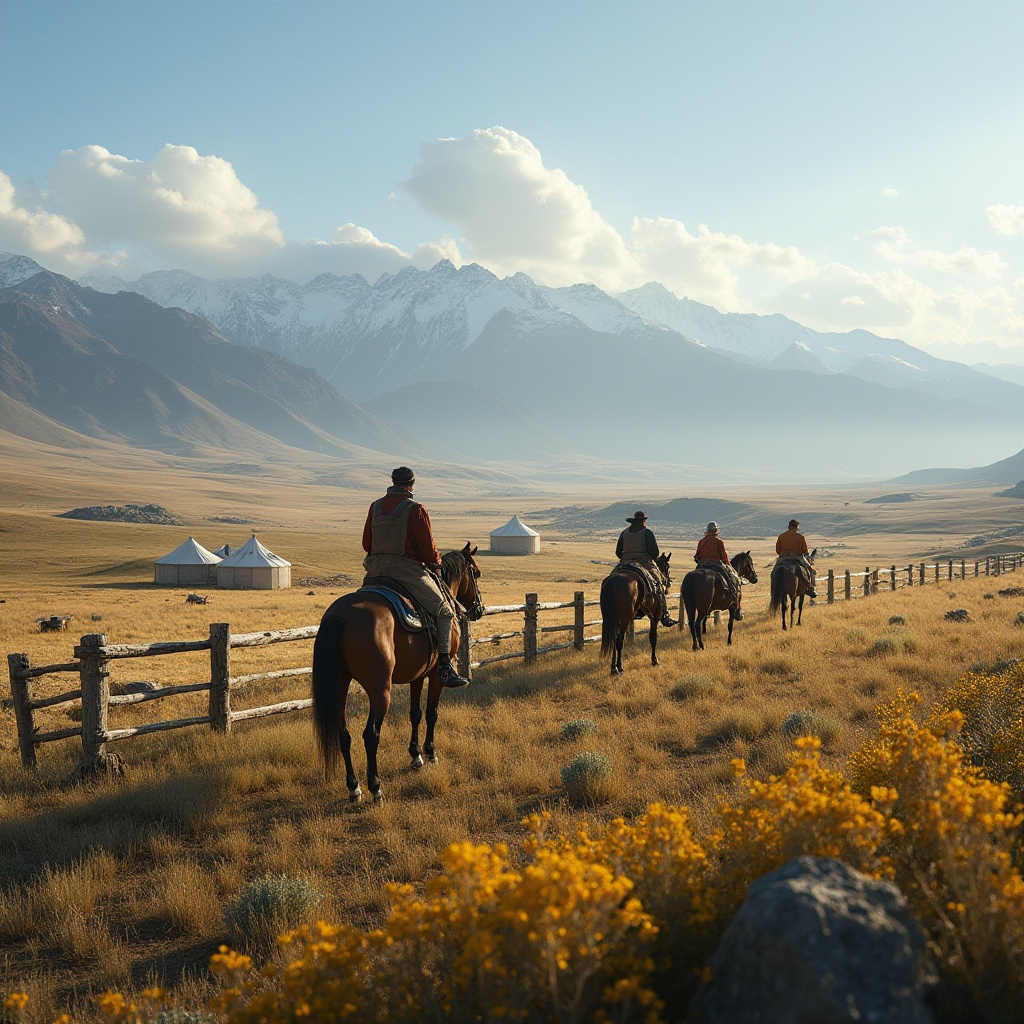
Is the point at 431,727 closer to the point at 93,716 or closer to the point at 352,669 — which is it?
the point at 352,669

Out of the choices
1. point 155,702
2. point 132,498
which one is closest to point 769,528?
point 132,498

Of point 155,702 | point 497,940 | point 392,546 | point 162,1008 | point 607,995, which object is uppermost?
point 392,546

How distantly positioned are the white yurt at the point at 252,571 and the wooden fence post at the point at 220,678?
39263 mm

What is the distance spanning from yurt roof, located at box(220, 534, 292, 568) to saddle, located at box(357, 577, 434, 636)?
A: 4179 cm

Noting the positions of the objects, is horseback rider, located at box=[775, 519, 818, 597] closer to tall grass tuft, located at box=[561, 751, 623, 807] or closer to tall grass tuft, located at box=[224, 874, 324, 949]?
tall grass tuft, located at box=[561, 751, 623, 807]

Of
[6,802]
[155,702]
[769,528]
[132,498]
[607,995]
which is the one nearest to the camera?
[607,995]

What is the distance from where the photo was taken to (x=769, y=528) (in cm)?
12850

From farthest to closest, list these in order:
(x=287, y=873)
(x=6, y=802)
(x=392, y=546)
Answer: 1. (x=392, y=546)
2. (x=6, y=802)
3. (x=287, y=873)

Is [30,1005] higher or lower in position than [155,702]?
higher

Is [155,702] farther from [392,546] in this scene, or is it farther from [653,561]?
[653,561]

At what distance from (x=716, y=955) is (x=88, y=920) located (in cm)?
424

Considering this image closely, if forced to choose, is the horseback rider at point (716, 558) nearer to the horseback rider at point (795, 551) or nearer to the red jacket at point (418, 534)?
the horseback rider at point (795, 551)

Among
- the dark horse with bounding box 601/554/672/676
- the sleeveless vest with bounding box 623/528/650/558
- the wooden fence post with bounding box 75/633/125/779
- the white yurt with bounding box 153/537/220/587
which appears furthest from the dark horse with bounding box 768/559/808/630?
the white yurt with bounding box 153/537/220/587

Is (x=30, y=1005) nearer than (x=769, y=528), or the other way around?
(x=30, y=1005)
